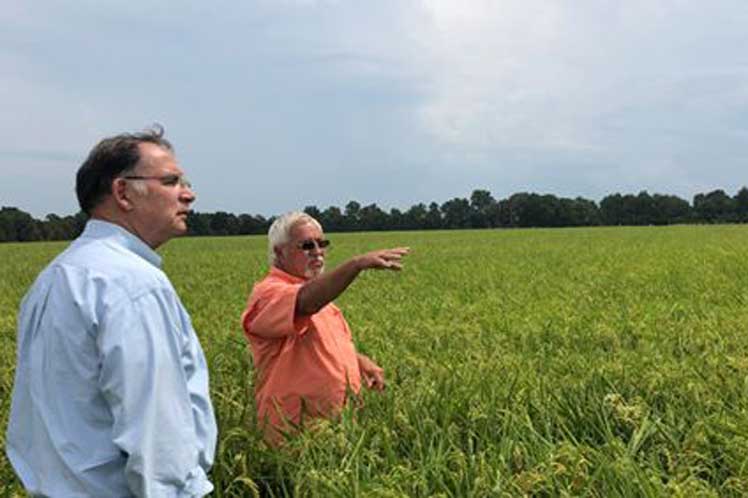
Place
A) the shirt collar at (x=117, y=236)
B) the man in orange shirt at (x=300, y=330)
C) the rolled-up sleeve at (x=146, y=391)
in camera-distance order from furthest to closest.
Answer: the man in orange shirt at (x=300, y=330), the shirt collar at (x=117, y=236), the rolled-up sleeve at (x=146, y=391)

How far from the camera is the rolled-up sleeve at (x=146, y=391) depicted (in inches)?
78.5

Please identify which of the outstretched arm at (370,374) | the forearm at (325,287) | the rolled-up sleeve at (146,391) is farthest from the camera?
the outstretched arm at (370,374)

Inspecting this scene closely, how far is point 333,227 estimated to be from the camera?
105 metres

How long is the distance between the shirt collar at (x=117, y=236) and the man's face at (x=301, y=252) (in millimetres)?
1638

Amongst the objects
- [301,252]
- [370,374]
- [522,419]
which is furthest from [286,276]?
[522,419]

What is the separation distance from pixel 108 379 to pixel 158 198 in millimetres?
558

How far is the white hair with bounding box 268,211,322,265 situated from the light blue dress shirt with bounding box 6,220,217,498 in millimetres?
1695

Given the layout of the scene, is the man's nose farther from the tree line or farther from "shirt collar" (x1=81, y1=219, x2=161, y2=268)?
the tree line

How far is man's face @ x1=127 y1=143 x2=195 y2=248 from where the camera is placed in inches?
89.0

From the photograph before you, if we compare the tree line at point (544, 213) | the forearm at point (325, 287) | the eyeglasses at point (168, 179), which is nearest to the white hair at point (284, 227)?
the forearm at point (325, 287)

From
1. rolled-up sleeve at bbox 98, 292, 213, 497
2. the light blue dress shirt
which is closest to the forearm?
the light blue dress shirt

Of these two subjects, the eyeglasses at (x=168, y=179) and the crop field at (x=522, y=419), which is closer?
the eyeglasses at (x=168, y=179)

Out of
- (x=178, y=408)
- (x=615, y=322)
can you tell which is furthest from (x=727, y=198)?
(x=178, y=408)

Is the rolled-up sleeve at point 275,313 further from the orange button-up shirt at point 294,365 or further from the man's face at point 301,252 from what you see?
the man's face at point 301,252
